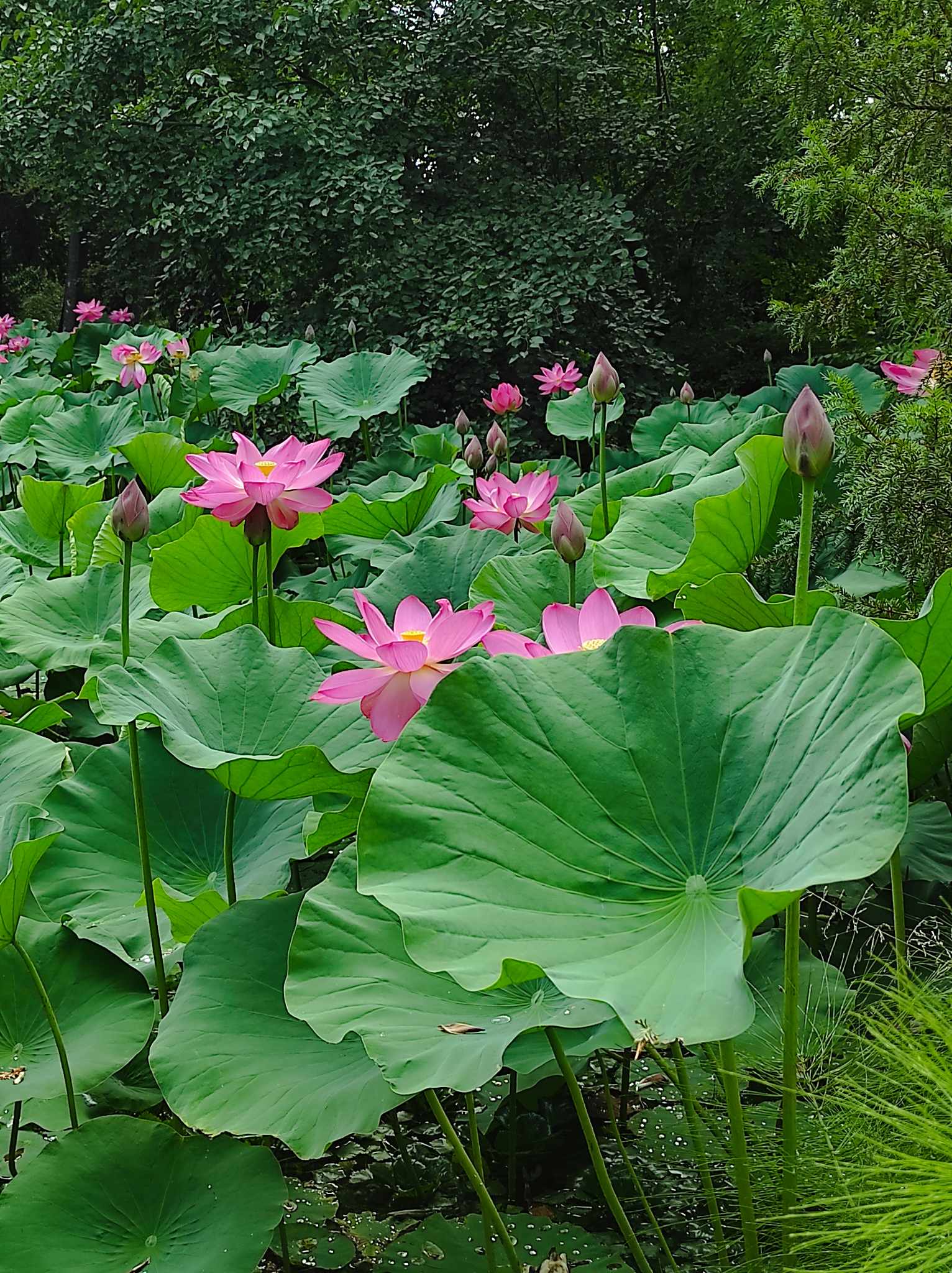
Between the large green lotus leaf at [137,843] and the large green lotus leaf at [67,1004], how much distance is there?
1.8 inches

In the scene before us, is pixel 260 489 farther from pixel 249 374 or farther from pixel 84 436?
pixel 249 374

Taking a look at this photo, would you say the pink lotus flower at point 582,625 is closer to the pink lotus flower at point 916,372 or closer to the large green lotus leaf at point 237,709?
the large green lotus leaf at point 237,709

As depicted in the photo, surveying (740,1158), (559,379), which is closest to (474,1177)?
(740,1158)

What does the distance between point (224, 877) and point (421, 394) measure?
13.9 feet

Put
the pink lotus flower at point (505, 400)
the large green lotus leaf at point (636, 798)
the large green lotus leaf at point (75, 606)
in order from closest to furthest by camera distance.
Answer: the large green lotus leaf at point (636, 798)
the large green lotus leaf at point (75, 606)
the pink lotus flower at point (505, 400)

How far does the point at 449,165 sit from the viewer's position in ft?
18.2

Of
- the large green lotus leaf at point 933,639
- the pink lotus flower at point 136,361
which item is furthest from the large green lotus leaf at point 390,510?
the pink lotus flower at point 136,361

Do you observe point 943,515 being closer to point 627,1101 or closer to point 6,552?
point 627,1101

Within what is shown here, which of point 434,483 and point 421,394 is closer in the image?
point 434,483

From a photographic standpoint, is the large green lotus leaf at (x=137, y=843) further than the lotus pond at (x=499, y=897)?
Yes

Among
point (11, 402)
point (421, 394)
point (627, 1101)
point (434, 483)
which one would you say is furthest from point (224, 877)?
point (421, 394)

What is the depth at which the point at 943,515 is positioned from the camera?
141cm

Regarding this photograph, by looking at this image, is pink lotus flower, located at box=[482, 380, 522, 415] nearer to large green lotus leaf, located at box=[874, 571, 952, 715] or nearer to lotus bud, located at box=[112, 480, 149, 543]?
lotus bud, located at box=[112, 480, 149, 543]

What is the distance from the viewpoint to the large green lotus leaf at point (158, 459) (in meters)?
2.47
